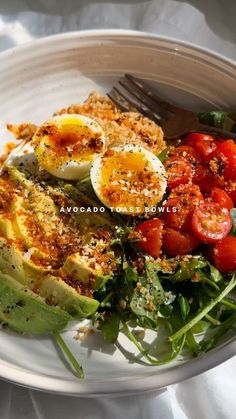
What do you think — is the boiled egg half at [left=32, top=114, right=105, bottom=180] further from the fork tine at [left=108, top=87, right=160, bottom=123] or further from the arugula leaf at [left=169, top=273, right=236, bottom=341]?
the arugula leaf at [left=169, top=273, right=236, bottom=341]

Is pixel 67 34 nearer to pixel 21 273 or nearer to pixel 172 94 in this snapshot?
pixel 172 94

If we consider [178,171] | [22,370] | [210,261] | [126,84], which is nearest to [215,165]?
[178,171]

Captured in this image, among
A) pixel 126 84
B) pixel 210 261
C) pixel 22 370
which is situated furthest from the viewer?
pixel 126 84

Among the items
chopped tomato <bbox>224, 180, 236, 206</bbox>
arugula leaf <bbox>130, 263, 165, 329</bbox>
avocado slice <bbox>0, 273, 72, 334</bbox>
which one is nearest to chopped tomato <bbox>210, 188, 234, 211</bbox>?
chopped tomato <bbox>224, 180, 236, 206</bbox>

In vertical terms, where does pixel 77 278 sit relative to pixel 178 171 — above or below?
below

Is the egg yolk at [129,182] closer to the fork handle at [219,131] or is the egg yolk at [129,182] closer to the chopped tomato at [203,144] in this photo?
the chopped tomato at [203,144]

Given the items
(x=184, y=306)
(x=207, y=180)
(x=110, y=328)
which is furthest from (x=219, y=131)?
(x=110, y=328)

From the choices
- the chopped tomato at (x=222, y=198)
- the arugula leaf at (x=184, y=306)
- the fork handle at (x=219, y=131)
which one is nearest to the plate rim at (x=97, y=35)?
the fork handle at (x=219, y=131)
